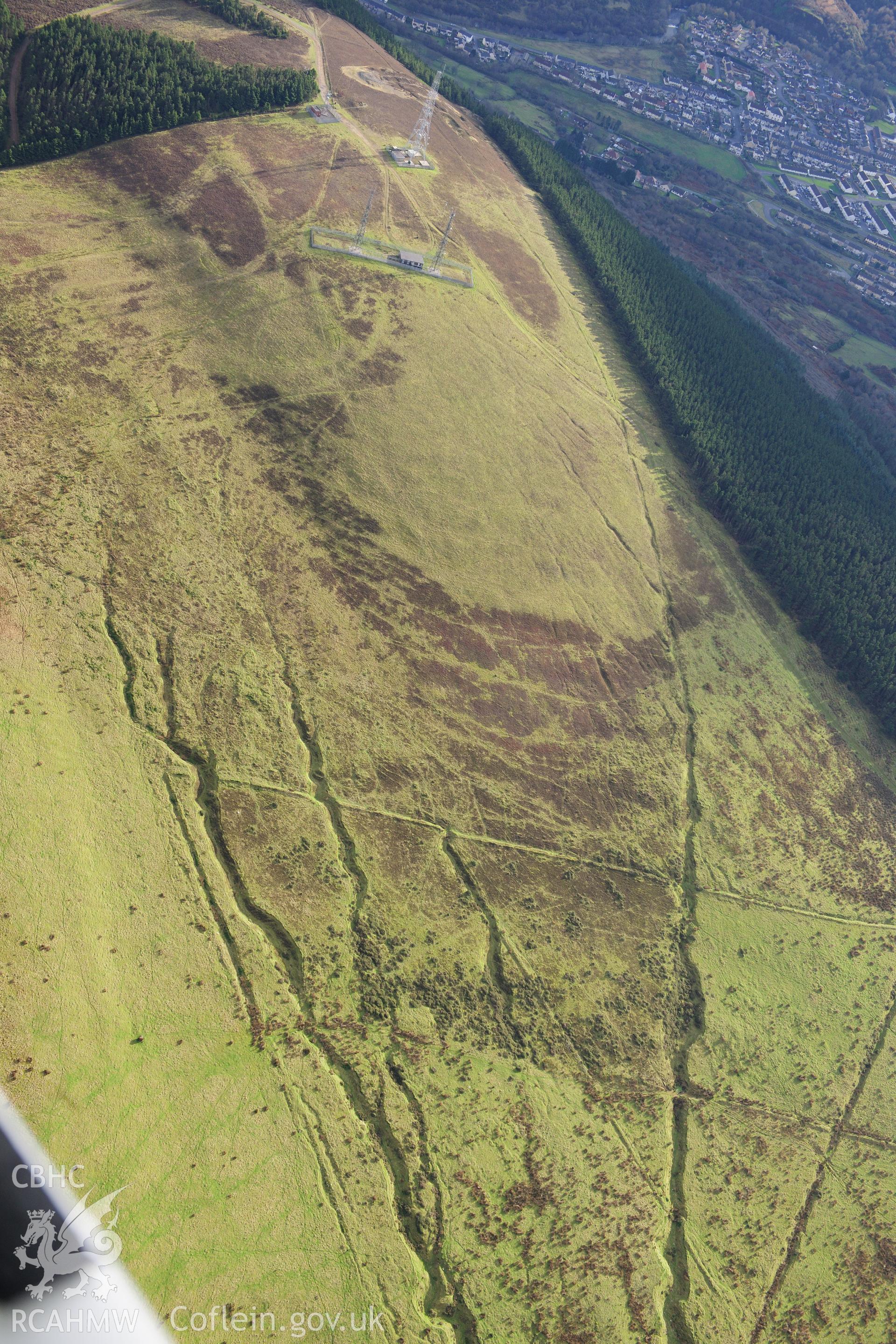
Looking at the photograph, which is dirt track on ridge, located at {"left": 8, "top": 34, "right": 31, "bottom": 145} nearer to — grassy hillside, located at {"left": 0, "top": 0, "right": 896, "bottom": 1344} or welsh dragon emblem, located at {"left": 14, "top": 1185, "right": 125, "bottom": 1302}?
grassy hillside, located at {"left": 0, "top": 0, "right": 896, "bottom": 1344}

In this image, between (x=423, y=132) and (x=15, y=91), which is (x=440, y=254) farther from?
(x=15, y=91)

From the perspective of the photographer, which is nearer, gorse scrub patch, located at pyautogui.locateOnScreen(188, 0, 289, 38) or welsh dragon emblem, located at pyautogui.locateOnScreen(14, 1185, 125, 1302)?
welsh dragon emblem, located at pyautogui.locateOnScreen(14, 1185, 125, 1302)

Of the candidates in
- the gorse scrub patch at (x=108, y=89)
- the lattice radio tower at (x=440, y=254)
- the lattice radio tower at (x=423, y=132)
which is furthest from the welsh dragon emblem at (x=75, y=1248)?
the lattice radio tower at (x=423, y=132)

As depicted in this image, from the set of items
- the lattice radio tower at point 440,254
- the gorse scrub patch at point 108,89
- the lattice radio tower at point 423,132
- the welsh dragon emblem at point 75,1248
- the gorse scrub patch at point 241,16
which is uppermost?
the gorse scrub patch at point 241,16

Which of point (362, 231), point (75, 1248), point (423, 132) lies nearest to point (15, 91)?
point (362, 231)

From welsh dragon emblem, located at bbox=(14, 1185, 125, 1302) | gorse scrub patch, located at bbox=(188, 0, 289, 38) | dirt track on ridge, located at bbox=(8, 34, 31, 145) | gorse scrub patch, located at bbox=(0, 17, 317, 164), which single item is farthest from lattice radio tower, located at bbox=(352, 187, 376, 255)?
welsh dragon emblem, located at bbox=(14, 1185, 125, 1302)

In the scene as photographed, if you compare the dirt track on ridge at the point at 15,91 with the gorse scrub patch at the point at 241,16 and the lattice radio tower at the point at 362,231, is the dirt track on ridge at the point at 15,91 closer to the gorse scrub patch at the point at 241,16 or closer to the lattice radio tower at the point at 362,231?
the gorse scrub patch at the point at 241,16

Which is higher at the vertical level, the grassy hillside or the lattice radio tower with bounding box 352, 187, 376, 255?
the lattice radio tower with bounding box 352, 187, 376, 255

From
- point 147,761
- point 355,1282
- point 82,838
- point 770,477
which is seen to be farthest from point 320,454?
point 355,1282
